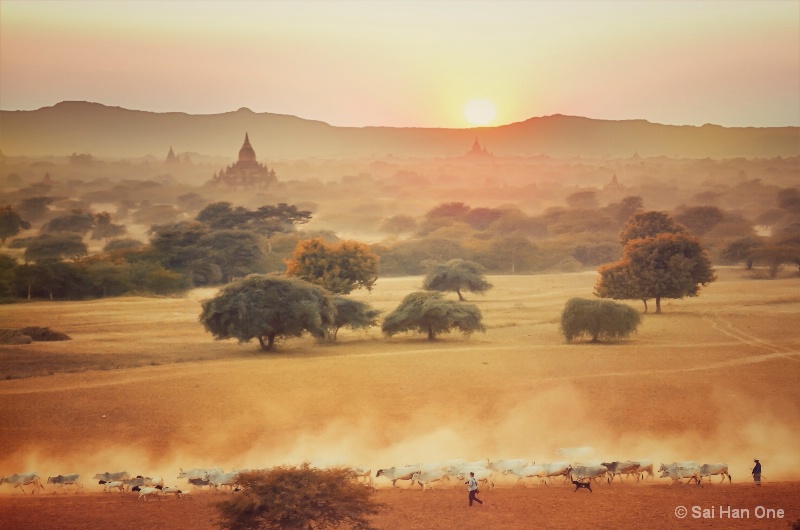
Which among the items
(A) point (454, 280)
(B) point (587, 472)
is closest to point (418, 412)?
(B) point (587, 472)

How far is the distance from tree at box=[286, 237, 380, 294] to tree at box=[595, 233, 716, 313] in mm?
11067

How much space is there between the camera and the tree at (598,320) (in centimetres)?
3058

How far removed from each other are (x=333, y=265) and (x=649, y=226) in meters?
21.3

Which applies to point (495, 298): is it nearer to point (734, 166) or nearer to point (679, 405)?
point (679, 405)

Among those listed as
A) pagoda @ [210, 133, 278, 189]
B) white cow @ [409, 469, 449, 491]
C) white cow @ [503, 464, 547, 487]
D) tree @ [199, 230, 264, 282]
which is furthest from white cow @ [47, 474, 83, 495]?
pagoda @ [210, 133, 278, 189]

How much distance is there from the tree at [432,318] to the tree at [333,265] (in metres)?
7.16

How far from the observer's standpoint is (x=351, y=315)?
3312 centimetres

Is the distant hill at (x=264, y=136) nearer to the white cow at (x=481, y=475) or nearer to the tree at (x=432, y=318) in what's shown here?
the tree at (x=432, y=318)

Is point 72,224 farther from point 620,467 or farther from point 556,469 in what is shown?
point 620,467

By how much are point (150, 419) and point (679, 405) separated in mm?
13525

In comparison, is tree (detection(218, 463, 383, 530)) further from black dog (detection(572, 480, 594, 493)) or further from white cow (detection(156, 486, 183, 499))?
black dog (detection(572, 480, 594, 493))

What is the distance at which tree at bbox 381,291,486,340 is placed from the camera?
32156 mm

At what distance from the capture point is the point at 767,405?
22422 mm

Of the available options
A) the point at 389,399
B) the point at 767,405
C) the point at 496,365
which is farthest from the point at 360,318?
the point at 767,405
